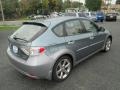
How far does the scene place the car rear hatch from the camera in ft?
10.7

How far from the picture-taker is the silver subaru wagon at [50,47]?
10.4ft

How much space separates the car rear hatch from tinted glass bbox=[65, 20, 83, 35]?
2.29ft

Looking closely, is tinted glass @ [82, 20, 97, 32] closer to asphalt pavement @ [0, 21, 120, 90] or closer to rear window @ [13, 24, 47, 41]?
asphalt pavement @ [0, 21, 120, 90]

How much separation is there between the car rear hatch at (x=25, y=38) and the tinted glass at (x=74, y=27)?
0.70 m

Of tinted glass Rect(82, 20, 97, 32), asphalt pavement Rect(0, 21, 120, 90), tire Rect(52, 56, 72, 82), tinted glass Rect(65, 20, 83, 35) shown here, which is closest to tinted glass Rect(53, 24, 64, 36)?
tinted glass Rect(65, 20, 83, 35)

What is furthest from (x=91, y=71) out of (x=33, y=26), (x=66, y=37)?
(x=33, y=26)

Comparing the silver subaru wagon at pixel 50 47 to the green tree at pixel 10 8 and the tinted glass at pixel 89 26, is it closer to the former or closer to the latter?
the tinted glass at pixel 89 26

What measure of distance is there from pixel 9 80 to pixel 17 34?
1.21 m

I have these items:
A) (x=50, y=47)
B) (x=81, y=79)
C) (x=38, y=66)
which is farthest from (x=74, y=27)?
(x=38, y=66)

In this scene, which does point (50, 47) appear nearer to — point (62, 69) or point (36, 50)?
point (36, 50)

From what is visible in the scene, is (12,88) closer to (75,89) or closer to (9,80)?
(9,80)

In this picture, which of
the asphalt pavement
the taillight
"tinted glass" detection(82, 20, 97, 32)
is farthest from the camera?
"tinted glass" detection(82, 20, 97, 32)

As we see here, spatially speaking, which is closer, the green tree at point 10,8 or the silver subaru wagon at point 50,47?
the silver subaru wagon at point 50,47

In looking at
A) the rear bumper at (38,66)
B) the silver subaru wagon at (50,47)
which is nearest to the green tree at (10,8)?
the silver subaru wagon at (50,47)
